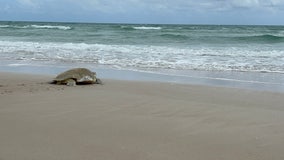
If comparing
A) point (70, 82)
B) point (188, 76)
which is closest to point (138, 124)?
point (70, 82)

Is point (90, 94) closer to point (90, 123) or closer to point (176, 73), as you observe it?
Result: point (90, 123)

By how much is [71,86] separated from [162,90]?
5.71 feet

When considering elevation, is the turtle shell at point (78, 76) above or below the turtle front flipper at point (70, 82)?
above

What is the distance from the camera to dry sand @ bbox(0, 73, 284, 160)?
135 inches

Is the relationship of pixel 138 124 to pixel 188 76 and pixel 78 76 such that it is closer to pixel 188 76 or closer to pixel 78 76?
pixel 78 76

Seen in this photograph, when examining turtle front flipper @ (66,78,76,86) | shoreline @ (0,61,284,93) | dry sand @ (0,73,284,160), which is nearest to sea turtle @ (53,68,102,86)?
turtle front flipper @ (66,78,76,86)

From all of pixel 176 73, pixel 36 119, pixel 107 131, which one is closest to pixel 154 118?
pixel 107 131

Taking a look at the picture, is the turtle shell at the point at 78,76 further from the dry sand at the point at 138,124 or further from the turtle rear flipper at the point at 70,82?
the dry sand at the point at 138,124

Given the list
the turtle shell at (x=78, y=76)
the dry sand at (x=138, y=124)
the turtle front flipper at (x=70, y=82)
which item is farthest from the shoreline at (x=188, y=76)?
the turtle front flipper at (x=70, y=82)

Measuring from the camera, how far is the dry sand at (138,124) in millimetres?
3424

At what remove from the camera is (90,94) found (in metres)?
6.27

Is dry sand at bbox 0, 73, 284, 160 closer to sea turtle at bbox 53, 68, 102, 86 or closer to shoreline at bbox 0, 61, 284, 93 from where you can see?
sea turtle at bbox 53, 68, 102, 86

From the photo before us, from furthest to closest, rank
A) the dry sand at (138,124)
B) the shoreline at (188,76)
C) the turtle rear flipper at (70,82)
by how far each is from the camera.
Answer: the shoreline at (188,76)
the turtle rear flipper at (70,82)
the dry sand at (138,124)

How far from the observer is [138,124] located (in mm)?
4359
